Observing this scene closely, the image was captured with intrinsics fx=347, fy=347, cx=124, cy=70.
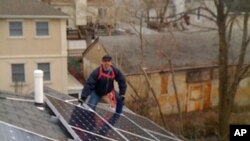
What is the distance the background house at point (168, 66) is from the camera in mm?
21219

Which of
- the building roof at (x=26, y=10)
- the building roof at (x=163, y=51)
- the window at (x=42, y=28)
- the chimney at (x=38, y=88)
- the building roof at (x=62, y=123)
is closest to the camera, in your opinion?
the building roof at (x=62, y=123)

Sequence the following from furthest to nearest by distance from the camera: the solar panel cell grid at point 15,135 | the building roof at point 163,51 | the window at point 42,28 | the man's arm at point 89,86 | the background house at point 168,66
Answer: the window at point 42,28 < the building roof at point 163,51 < the background house at point 168,66 < the man's arm at point 89,86 < the solar panel cell grid at point 15,135

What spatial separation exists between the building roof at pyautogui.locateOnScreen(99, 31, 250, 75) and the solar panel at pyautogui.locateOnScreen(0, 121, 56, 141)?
623 inches

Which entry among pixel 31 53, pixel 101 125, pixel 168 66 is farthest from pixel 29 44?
pixel 101 125

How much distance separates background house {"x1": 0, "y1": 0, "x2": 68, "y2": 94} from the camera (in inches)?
866

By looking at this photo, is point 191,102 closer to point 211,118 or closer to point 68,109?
point 211,118

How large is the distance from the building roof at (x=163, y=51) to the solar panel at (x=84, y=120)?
1378 centimetres

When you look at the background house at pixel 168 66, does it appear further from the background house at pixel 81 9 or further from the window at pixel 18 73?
the background house at pixel 81 9

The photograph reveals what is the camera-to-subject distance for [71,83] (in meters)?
25.4

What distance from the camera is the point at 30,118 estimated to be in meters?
5.56

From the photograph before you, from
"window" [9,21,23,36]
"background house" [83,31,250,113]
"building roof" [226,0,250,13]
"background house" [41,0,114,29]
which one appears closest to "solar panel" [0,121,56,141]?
"background house" [83,31,250,113]

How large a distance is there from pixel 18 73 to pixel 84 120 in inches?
698

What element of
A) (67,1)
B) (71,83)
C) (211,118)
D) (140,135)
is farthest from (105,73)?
(67,1)

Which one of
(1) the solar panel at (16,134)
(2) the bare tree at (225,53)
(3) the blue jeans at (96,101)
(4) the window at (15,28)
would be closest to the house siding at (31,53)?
(4) the window at (15,28)
